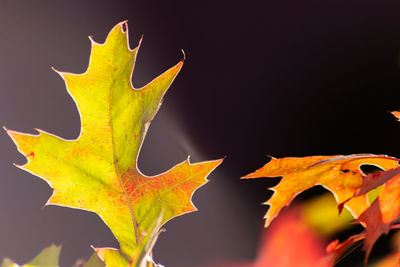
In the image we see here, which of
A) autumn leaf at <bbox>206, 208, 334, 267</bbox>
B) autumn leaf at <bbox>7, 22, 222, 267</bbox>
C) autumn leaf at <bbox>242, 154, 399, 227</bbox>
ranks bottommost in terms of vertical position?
autumn leaf at <bbox>206, 208, 334, 267</bbox>

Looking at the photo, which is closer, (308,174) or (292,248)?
(308,174)

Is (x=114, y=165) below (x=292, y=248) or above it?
above

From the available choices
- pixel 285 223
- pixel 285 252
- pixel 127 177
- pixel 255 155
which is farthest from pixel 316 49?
pixel 127 177

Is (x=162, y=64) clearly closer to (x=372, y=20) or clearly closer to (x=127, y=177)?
(x=372, y=20)

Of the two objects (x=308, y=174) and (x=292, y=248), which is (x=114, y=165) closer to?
(x=308, y=174)

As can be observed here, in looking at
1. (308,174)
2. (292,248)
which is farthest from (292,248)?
(308,174)
